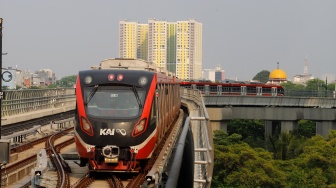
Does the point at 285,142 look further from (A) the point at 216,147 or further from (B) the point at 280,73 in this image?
(B) the point at 280,73

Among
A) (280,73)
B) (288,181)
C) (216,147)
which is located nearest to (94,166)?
(288,181)

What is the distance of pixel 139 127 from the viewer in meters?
13.9

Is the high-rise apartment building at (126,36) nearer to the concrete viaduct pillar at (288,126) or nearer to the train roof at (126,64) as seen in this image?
the concrete viaduct pillar at (288,126)

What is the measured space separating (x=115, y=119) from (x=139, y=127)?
583 millimetres

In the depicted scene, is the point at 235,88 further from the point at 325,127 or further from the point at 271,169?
the point at 271,169

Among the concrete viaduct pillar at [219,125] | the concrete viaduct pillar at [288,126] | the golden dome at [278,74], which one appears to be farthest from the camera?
the golden dome at [278,74]

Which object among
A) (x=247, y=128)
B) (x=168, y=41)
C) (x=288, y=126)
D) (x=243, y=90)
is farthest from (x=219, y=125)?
(x=168, y=41)

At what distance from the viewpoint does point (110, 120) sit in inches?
541

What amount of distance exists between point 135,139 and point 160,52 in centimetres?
18189

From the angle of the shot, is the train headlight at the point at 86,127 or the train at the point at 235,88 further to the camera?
the train at the point at 235,88

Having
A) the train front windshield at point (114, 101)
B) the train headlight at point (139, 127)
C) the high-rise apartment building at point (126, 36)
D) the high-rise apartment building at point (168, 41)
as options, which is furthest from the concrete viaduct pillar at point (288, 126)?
the high-rise apartment building at point (126, 36)

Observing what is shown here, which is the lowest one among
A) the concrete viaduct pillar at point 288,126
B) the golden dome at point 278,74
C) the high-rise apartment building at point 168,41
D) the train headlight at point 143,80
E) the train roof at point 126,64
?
the concrete viaduct pillar at point 288,126

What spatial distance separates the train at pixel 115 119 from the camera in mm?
13664

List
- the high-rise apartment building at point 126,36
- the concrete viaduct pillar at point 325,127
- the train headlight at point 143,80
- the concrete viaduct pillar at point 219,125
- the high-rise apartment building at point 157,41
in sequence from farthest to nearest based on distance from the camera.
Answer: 1. the high-rise apartment building at point 126,36
2. the high-rise apartment building at point 157,41
3. the concrete viaduct pillar at point 325,127
4. the concrete viaduct pillar at point 219,125
5. the train headlight at point 143,80
